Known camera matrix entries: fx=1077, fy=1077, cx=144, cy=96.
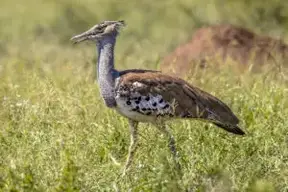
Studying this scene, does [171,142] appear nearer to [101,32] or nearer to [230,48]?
[101,32]

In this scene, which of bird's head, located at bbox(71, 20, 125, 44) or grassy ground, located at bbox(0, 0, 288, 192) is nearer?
grassy ground, located at bbox(0, 0, 288, 192)

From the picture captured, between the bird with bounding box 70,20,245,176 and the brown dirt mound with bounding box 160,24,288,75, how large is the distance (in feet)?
10.9

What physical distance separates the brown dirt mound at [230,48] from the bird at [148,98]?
3.31 m

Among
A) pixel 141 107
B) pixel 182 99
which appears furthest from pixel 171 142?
pixel 182 99

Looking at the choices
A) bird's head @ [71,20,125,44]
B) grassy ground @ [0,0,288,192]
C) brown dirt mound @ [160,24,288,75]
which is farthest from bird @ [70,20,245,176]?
brown dirt mound @ [160,24,288,75]

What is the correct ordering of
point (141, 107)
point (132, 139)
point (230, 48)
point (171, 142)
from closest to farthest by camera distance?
point (171, 142) → point (141, 107) → point (132, 139) → point (230, 48)

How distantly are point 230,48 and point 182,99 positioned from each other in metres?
4.23

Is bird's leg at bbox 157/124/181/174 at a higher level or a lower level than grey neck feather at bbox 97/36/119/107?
lower

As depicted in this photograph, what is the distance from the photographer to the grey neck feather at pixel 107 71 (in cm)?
725

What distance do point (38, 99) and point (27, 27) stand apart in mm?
8934

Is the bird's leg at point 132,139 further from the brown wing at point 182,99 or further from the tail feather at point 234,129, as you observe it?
the tail feather at point 234,129

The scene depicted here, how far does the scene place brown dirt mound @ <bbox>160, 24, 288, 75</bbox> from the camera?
1109 cm

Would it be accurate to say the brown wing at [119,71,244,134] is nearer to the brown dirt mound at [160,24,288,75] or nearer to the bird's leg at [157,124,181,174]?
the bird's leg at [157,124,181,174]

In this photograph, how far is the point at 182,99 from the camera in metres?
7.35
